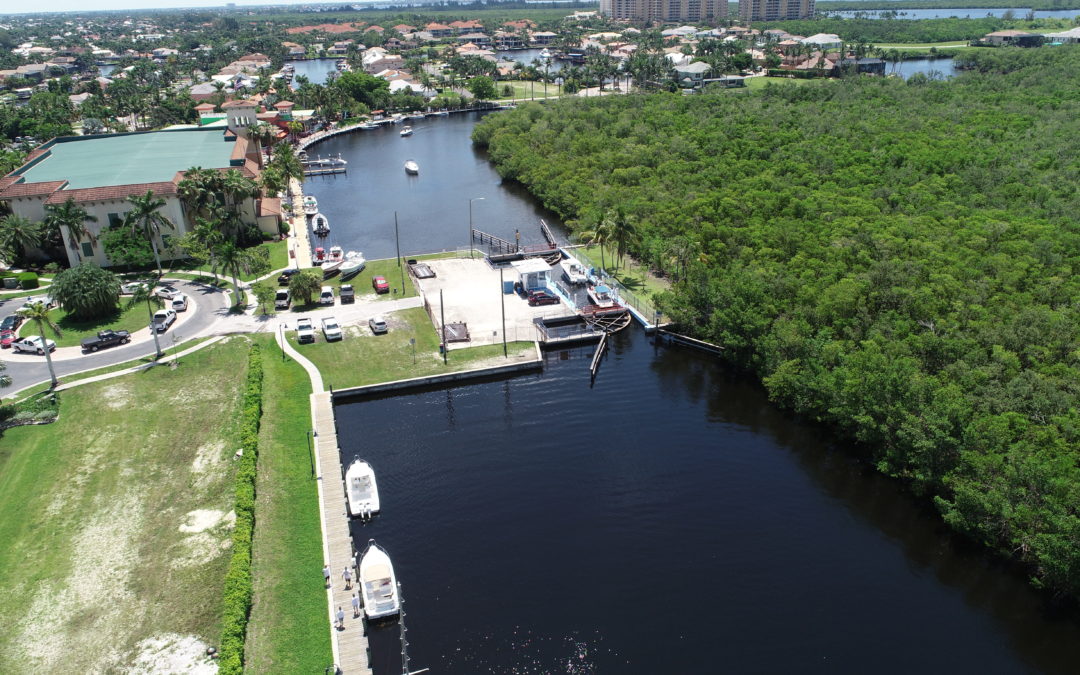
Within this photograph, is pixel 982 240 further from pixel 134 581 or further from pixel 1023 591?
pixel 134 581

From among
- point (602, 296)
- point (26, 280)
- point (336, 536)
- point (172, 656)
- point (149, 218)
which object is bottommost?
point (172, 656)

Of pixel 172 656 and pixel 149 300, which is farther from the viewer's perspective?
pixel 149 300

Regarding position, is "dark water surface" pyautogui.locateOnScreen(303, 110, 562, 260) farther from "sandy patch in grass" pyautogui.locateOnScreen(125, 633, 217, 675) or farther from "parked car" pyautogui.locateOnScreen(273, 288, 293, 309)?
"sandy patch in grass" pyautogui.locateOnScreen(125, 633, 217, 675)

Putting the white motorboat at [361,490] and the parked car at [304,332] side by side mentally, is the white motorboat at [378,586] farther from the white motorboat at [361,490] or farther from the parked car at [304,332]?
the parked car at [304,332]

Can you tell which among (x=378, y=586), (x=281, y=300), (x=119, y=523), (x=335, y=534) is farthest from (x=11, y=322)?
(x=378, y=586)

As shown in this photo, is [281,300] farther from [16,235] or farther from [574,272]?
[16,235]

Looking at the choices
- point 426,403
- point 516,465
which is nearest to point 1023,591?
point 516,465

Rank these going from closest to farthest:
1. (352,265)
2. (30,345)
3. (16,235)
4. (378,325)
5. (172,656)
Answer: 1. (172,656)
2. (30,345)
3. (378,325)
4. (16,235)
5. (352,265)
